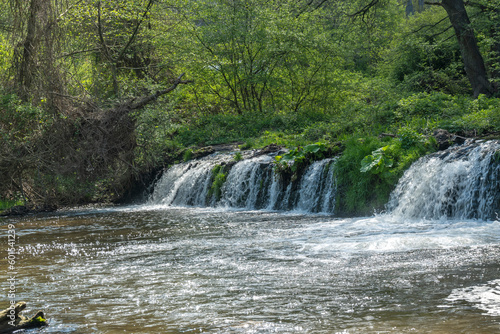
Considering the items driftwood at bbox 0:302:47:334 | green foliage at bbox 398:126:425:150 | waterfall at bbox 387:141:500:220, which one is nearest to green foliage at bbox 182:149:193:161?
green foliage at bbox 398:126:425:150

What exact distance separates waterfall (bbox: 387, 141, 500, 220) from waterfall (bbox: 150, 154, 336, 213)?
220 cm

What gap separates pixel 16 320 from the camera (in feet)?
14.8

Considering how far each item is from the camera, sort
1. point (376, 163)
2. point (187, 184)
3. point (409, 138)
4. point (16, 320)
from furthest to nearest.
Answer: point (187, 184)
point (409, 138)
point (376, 163)
point (16, 320)

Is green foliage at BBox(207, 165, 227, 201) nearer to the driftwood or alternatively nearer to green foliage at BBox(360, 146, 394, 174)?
green foliage at BBox(360, 146, 394, 174)

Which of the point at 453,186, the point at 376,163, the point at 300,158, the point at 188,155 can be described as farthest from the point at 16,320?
the point at 188,155

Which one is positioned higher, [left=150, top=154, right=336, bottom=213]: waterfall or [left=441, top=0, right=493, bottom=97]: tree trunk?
[left=441, top=0, right=493, bottom=97]: tree trunk

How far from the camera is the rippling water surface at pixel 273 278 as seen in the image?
14.9ft

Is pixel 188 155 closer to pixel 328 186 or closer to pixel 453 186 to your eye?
pixel 328 186

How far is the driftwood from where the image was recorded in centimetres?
434

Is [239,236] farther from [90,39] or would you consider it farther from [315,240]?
[90,39]

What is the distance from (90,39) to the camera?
18062mm

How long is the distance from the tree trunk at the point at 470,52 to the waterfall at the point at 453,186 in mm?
6640

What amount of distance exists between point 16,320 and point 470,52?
54.4ft

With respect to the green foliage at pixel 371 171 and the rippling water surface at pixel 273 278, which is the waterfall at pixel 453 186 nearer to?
the green foliage at pixel 371 171
